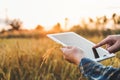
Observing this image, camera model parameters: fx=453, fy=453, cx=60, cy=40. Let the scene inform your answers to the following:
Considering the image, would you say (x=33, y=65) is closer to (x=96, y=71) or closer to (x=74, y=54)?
(x=74, y=54)

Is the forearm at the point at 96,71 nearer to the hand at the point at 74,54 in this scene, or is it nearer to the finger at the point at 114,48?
the hand at the point at 74,54

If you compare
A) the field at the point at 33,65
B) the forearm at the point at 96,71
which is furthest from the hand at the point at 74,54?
the field at the point at 33,65

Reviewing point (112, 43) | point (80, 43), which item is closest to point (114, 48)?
point (112, 43)

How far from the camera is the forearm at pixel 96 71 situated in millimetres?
1373

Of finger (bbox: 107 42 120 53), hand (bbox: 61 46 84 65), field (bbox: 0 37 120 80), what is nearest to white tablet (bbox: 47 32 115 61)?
finger (bbox: 107 42 120 53)

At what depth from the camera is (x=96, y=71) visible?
1.41 meters

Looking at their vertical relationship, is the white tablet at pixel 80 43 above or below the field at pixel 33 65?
above

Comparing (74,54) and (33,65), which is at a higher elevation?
(74,54)

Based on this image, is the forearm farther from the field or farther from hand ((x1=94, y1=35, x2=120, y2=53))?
the field

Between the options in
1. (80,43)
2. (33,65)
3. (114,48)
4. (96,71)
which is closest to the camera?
(96,71)

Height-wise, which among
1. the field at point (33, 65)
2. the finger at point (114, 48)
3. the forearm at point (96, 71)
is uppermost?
the finger at point (114, 48)

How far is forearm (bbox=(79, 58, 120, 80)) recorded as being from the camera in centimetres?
137

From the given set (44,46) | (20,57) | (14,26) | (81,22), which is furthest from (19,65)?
(81,22)

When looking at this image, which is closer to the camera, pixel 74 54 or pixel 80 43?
pixel 74 54
